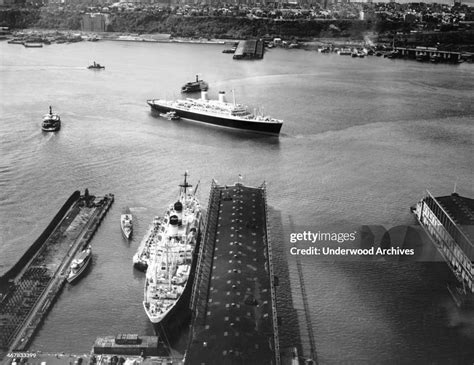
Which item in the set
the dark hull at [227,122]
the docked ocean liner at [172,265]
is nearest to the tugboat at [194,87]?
the dark hull at [227,122]

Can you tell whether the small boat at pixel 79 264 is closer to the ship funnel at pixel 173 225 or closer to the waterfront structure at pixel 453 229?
the ship funnel at pixel 173 225

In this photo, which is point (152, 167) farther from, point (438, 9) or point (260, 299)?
point (438, 9)

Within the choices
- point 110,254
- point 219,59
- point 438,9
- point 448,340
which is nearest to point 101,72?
point 219,59

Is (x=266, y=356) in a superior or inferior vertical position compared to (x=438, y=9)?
inferior

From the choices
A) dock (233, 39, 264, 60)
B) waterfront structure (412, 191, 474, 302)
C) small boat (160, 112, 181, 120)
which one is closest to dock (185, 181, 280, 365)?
waterfront structure (412, 191, 474, 302)

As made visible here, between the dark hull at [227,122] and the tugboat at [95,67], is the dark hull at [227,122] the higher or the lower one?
the lower one
